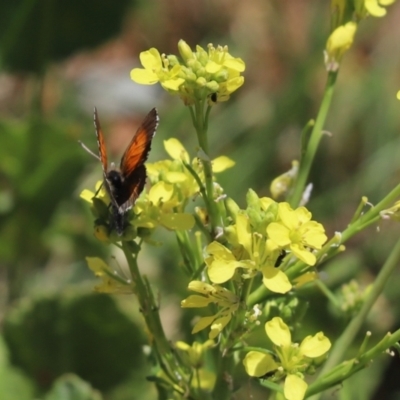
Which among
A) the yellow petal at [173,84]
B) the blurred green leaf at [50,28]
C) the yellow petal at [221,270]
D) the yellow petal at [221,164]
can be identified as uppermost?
the yellow petal at [173,84]

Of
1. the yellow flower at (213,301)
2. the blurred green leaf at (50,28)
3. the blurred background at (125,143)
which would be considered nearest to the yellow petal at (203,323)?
the yellow flower at (213,301)

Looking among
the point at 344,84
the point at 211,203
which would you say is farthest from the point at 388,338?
the point at 344,84

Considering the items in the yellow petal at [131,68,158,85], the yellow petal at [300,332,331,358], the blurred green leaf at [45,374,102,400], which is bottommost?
the blurred green leaf at [45,374,102,400]

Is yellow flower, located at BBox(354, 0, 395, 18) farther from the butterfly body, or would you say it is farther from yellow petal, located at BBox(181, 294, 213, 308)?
yellow petal, located at BBox(181, 294, 213, 308)

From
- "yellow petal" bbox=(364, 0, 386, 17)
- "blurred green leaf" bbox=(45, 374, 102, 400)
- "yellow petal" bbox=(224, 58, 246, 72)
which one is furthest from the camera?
"blurred green leaf" bbox=(45, 374, 102, 400)

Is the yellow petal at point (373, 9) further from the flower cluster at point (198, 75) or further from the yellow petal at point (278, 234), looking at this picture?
the yellow petal at point (278, 234)

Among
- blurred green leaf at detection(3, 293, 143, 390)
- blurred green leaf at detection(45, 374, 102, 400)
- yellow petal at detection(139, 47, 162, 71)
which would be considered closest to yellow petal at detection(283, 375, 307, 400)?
yellow petal at detection(139, 47, 162, 71)

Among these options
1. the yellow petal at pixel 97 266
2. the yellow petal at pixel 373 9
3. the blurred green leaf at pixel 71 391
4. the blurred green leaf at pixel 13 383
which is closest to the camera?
the yellow petal at pixel 97 266

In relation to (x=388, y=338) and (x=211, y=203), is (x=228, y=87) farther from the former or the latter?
(x=388, y=338)
